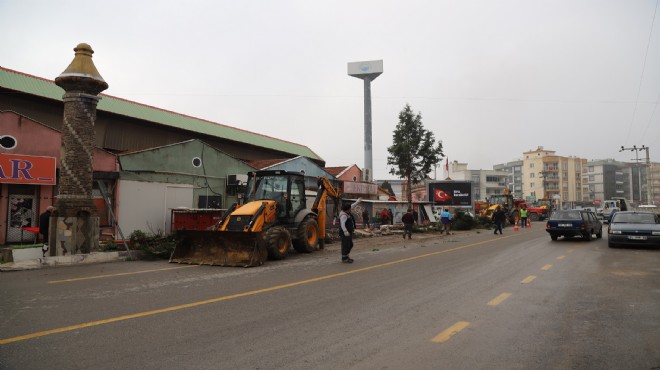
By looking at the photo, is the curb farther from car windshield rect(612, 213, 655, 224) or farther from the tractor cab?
car windshield rect(612, 213, 655, 224)

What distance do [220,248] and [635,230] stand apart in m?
14.9

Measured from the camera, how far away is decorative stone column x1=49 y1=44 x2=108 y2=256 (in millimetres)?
13594

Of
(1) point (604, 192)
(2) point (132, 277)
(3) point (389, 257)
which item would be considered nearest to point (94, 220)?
(2) point (132, 277)

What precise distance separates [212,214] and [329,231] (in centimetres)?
643

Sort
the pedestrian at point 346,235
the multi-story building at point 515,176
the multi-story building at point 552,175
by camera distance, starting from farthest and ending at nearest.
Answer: the multi-story building at point 515,176 → the multi-story building at point 552,175 → the pedestrian at point 346,235

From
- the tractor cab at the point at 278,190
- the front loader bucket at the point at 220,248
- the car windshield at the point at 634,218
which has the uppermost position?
the tractor cab at the point at 278,190

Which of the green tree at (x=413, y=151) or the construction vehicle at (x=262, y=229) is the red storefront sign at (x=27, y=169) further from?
the green tree at (x=413, y=151)

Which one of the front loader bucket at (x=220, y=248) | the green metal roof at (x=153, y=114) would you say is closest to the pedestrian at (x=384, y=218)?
the green metal roof at (x=153, y=114)

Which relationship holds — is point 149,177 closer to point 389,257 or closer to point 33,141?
point 33,141

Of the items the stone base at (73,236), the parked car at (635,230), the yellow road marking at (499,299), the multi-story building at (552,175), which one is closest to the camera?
the yellow road marking at (499,299)

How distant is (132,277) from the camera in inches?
383

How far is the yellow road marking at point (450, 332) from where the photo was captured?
496 centimetres

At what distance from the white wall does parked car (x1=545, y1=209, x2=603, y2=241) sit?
18.0 m

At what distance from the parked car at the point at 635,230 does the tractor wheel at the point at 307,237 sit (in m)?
11.2
